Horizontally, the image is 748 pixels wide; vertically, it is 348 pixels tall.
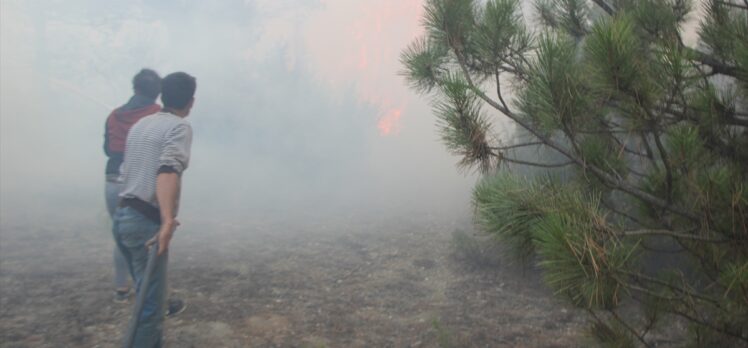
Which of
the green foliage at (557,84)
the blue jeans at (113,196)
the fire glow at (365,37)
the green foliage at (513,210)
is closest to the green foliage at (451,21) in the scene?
the green foliage at (557,84)

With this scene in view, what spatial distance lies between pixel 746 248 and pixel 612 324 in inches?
25.8

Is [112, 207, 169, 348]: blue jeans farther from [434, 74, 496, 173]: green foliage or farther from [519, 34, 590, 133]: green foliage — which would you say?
[519, 34, 590, 133]: green foliage

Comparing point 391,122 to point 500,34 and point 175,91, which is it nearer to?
point 175,91

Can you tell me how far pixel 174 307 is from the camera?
145 inches

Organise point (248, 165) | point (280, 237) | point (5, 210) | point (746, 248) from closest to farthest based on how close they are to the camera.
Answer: point (746, 248), point (280, 237), point (5, 210), point (248, 165)

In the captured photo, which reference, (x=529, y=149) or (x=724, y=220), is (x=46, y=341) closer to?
(x=724, y=220)

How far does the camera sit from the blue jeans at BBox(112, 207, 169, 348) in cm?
259

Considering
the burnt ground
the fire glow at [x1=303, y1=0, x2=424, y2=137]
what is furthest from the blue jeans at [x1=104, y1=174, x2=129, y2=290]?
the fire glow at [x1=303, y1=0, x2=424, y2=137]

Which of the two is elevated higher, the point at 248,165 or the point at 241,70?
the point at 241,70

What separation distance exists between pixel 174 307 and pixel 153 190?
1345 mm

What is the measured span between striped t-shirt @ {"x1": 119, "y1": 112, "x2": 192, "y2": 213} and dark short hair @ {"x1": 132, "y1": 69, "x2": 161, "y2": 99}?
111 cm

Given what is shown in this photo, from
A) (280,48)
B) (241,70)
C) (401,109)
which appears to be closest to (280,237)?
(241,70)

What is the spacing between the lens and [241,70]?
12984 mm

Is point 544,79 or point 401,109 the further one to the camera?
point 401,109
